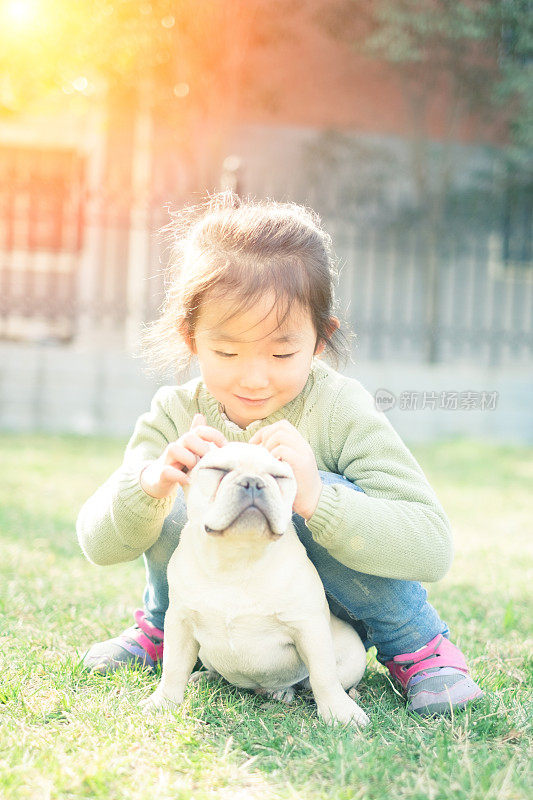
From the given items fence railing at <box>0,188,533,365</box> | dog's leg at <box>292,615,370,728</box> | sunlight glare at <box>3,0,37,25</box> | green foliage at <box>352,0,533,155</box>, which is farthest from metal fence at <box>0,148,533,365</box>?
dog's leg at <box>292,615,370,728</box>

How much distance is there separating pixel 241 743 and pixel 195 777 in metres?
0.16

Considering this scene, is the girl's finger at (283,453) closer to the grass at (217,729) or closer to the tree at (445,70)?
the grass at (217,729)

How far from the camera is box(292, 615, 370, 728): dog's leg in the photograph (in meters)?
1.75

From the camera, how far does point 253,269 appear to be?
1989 mm

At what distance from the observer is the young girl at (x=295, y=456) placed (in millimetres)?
1853

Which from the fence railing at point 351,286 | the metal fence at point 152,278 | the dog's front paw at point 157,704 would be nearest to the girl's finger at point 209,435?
the dog's front paw at point 157,704

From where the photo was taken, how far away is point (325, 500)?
1.83m

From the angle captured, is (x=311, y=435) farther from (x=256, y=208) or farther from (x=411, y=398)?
(x=411, y=398)

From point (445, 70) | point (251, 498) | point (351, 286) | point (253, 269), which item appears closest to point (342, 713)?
point (251, 498)

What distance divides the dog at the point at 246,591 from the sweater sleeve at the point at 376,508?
0.10 metres

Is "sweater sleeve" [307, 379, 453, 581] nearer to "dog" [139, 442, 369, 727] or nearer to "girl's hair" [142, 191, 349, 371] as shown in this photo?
"dog" [139, 442, 369, 727]

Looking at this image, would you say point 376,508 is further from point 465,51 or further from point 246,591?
point 465,51

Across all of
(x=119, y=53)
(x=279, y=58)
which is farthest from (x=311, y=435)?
(x=279, y=58)
